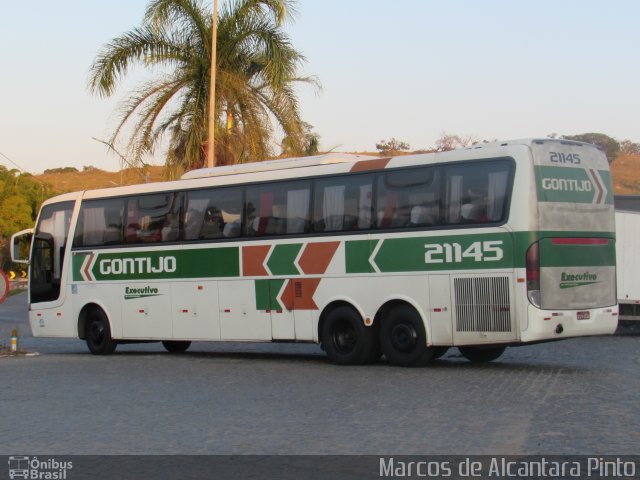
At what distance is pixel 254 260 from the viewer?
62.7 ft

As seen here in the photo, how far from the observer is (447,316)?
53.6ft

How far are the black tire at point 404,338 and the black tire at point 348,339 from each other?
0.27 metres

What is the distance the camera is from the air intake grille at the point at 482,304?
51.2ft

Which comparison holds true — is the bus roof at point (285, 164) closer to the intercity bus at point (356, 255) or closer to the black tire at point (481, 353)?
the intercity bus at point (356, 255)

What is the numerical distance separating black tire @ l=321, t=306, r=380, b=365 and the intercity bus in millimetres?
27

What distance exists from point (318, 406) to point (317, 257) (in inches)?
243

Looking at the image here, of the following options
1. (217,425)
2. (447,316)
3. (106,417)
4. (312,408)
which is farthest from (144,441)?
(447,316)

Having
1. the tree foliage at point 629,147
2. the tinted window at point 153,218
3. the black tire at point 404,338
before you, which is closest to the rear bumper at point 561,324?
the black tire at point 404,338

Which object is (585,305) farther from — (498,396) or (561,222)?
(498,396)

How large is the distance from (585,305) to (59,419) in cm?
812

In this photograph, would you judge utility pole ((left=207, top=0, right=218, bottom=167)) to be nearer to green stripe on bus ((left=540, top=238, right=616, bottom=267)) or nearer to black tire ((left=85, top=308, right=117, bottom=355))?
black tire ((left=85, top=308, right=117, bottom=355))
